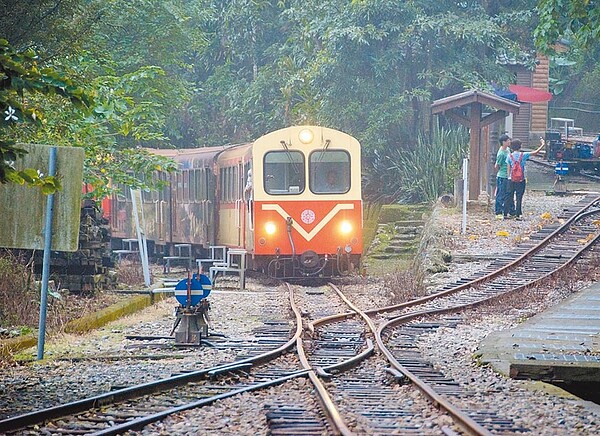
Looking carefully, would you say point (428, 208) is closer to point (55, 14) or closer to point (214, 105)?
point (214, 105)

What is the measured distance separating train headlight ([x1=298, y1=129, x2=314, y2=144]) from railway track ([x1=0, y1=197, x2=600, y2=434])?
4.89m

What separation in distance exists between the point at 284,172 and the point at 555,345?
930 cm

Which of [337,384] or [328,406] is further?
[337,384]

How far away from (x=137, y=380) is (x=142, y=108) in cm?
719

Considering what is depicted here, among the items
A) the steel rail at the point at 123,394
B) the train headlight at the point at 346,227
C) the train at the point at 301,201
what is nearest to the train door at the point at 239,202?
the train at the point at 301,201

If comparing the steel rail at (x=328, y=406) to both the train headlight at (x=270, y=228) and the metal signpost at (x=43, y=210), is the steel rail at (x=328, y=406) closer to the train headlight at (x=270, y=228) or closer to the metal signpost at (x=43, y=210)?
the metal signpost at (x=43, y=210)

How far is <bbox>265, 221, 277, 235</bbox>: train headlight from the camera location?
18.6 m

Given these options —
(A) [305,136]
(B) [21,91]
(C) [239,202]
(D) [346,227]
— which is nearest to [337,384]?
(B) [21,91]

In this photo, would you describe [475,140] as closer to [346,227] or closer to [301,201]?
[346,227]

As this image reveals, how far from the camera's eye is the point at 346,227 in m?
19.0

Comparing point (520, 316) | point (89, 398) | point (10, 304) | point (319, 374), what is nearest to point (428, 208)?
point (520, 316)

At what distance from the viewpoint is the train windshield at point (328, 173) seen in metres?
18.9

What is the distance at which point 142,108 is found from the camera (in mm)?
15180

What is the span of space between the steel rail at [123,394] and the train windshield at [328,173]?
872cm
